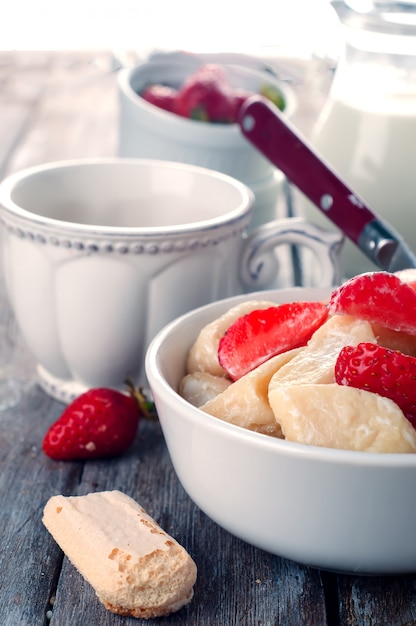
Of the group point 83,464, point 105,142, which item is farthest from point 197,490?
point 105,142

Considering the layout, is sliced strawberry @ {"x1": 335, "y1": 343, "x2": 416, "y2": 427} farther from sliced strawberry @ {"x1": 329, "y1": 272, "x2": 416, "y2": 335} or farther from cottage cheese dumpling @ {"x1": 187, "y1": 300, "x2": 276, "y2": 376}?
cottage cheese dumpling @ {"x1": 187, "y1": 300, "x2": 276, "y2": 376}

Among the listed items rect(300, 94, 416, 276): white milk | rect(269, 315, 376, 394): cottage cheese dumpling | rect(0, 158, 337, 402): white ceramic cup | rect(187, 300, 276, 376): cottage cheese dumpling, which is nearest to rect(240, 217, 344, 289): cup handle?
rect(0, 158, 337, 402): white ceramic cup

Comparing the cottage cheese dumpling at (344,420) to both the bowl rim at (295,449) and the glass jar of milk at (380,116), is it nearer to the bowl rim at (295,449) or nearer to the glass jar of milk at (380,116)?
the bowl rim at (295,449)

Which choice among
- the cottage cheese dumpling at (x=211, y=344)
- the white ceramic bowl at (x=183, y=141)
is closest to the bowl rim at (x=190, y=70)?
the white ceramic bowl at (x=183, y=141)

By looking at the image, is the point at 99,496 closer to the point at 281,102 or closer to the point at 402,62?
the point at 402,62

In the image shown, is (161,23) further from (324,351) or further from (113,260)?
(324,351)

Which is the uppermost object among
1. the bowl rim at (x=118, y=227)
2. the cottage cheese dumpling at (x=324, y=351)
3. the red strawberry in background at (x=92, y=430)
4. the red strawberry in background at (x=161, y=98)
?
the cottage cheese dumpling at (x=324, y=351)

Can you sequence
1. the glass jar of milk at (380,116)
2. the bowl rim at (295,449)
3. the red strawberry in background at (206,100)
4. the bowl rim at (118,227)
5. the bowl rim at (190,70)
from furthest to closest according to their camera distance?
the red strawberry in background at (206,100)
the bowl rim at (190,70)
the glass jar of milk at (380,116)
the bowl rim at (118,227)
the bowl rim at (295,449)
